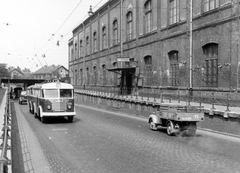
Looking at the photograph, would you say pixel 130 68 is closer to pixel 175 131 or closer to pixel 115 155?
pixel 175 131

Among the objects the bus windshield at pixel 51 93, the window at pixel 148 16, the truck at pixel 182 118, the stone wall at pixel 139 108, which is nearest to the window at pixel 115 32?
the stone wall at pixel 139 108

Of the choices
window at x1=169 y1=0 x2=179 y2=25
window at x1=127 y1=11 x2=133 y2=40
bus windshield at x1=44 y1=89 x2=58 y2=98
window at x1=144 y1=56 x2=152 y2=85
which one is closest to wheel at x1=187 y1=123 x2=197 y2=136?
bus windshield at x1=44 y1=89 x2=58 y2=98

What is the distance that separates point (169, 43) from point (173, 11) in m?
2.53

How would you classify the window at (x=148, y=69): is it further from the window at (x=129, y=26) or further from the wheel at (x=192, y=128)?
the wheel at (x=192, y=128)

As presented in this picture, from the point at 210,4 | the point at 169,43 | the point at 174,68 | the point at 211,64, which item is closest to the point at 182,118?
the point at 211,64

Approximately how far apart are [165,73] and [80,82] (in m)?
31.5

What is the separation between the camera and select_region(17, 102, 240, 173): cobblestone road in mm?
6945

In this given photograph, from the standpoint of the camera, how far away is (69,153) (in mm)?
8547

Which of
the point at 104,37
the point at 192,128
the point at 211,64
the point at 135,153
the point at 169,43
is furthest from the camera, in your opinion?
the point at 104,37

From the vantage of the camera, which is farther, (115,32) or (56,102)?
(115,32)

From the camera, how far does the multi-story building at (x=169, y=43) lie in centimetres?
1677

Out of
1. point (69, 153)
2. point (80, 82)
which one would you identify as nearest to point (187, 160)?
point (69, 153)

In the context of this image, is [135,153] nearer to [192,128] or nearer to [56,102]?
[192,128]

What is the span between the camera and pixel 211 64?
715 inches
